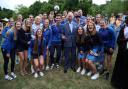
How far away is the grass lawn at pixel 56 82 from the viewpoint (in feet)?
29.9

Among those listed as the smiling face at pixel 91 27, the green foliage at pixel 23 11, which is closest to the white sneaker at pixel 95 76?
the smiling face at pixel 91 27

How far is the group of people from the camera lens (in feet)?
31.2

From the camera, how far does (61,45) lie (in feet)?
34.9

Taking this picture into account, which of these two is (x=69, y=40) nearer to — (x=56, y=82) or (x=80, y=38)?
(x=80, y=38)

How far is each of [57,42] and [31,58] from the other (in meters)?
1.18

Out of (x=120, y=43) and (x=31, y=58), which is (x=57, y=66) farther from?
(x=120, y=43)

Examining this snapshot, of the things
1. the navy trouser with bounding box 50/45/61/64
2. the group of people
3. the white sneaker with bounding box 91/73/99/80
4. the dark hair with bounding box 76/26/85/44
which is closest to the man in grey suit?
the group of people

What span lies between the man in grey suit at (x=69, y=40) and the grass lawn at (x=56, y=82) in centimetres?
50

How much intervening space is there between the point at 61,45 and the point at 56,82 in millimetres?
1711

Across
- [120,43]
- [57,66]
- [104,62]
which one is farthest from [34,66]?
[120,43]

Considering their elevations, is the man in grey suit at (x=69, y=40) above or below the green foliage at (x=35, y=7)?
below

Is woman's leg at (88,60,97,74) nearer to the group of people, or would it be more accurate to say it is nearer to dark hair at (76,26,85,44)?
the group of people

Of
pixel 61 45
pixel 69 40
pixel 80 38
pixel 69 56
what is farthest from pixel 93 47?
pixel 61 45

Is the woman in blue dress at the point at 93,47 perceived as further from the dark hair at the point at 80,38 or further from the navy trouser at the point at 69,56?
the navy trouser at the point at 69,56
